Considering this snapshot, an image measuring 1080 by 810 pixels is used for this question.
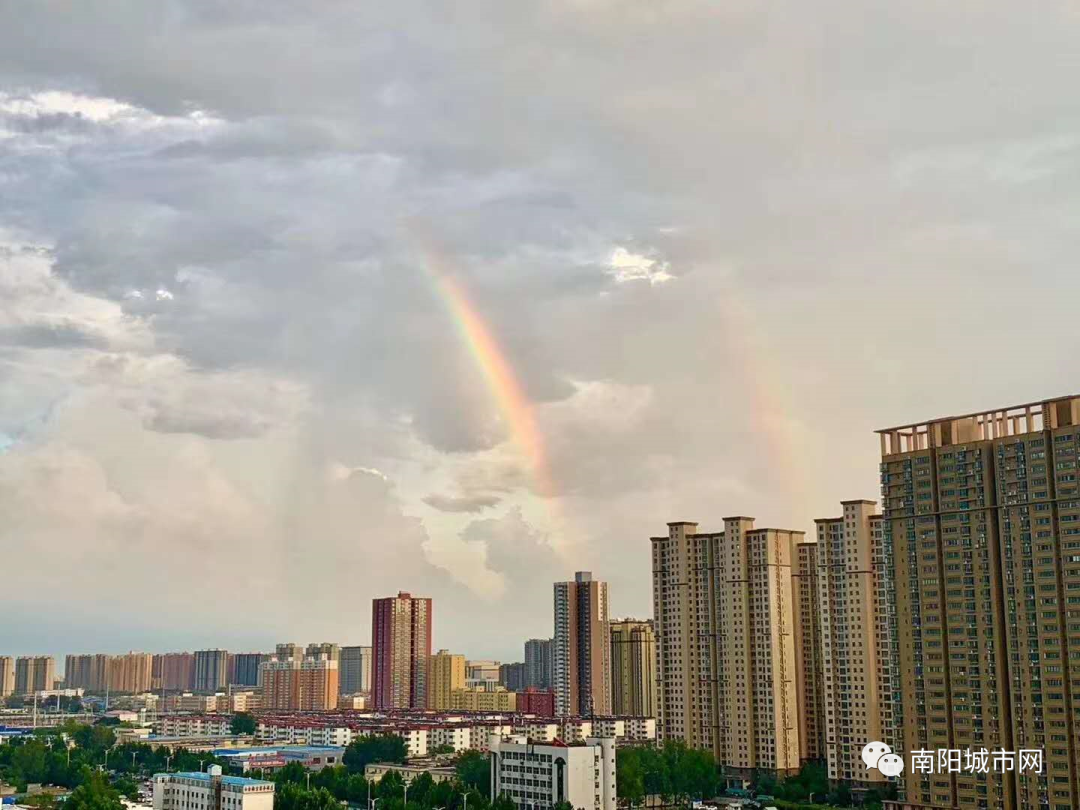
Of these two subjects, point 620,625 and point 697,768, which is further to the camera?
point 620,625

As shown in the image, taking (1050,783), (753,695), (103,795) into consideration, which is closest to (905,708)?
(1050,783)

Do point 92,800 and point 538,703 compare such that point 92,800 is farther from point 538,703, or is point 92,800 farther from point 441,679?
point 441,679

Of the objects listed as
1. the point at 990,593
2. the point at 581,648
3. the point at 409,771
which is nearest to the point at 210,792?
the point at 409,771

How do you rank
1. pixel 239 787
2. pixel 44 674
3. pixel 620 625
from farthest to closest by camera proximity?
pixel 44 674
pixel 620 625
pixel 239 787

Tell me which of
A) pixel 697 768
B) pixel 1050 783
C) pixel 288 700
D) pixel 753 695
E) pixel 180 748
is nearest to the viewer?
pixel 1050 783

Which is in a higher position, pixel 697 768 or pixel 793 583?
pixel 793 583

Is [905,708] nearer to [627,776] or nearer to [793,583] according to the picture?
[627,776]
